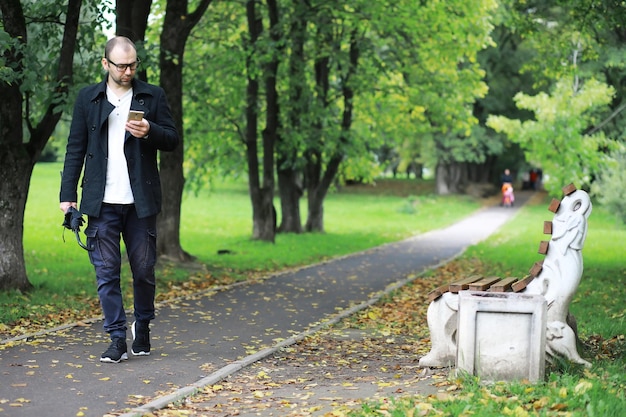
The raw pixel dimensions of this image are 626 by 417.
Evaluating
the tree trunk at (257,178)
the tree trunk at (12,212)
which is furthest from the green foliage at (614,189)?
the tree trunk at (12,212)

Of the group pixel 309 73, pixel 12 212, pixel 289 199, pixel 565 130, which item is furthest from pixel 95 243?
pixel 565 130

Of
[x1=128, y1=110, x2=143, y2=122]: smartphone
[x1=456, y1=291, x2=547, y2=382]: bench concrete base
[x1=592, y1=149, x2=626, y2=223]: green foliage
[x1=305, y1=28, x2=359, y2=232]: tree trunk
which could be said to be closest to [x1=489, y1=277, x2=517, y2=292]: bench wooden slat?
[x1=456, y1=291, x2=547, y2=382]: bench concrete base

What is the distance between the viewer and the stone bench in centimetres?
696

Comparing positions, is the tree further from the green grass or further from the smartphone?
the smartphone

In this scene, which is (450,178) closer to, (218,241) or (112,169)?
(218,241)

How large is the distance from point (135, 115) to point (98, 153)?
0.54m

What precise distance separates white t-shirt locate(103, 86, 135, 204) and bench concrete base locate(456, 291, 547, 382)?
9.07ft

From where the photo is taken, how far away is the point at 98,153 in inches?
302

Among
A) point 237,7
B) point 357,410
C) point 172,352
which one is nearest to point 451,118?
point 237,7

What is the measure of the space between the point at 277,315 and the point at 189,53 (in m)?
15.0

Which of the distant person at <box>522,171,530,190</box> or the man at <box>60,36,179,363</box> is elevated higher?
the man at <box>60,36,179,363</box>

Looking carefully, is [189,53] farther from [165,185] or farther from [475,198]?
[475,198]

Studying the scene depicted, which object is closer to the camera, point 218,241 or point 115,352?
point 115,352

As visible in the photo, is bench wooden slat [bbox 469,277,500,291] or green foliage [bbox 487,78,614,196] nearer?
bench wooden slat [bbox 469,277,500,291]
